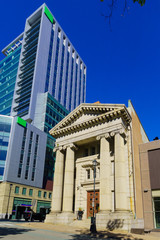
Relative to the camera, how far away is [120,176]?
25.2 m

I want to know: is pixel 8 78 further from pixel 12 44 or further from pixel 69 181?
pixel 69 181

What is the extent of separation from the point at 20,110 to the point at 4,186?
132ft

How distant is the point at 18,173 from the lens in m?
58.2

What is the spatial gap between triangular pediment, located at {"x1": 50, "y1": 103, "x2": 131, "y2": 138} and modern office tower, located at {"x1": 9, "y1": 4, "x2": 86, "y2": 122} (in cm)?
4658

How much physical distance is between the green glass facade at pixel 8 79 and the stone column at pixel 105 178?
73448 mm

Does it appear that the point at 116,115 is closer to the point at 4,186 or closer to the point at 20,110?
the point at 4,186

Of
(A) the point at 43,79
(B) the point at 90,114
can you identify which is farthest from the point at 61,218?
(A) the point at 43,79

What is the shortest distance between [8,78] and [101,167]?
88.4m

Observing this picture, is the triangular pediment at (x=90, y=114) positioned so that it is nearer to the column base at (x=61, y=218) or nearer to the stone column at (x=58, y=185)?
the stone column at (x=58, y=185)

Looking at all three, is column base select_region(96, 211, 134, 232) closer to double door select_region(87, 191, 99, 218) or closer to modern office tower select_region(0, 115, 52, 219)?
double door select_region(87, 191, 99, 218)

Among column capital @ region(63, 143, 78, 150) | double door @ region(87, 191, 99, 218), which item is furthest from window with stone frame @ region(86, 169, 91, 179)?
column capital @ region(63, 143, 78, 150)

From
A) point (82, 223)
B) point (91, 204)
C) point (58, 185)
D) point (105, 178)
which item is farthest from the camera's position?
point (58, 185)

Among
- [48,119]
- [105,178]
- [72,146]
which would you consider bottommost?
[105,178]

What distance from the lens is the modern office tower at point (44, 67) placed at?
87.7 meters
